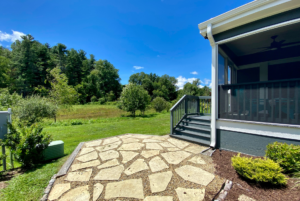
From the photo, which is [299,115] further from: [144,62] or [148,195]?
[144,62]

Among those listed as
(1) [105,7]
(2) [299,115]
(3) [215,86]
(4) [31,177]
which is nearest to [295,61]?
(2) [299,115]

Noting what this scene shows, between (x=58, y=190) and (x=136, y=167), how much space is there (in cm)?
128

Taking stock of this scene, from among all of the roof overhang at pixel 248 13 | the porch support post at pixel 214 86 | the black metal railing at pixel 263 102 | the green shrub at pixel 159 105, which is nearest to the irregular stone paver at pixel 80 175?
the porch support post at pixel 214 86

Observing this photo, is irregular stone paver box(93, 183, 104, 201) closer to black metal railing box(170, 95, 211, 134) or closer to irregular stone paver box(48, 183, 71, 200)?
irregular stone paver box(48, 183, 71, 200)

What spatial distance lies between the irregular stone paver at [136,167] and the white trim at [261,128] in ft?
7.08

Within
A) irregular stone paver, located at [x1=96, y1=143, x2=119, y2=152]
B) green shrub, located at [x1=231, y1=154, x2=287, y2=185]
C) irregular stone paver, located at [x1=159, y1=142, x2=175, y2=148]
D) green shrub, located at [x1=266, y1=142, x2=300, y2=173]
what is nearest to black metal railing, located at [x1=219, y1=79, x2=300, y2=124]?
green shrub, located at [x1=266, y1=142, x2=300, y2=173]

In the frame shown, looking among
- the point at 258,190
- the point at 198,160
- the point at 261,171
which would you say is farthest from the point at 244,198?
the point at 198,160

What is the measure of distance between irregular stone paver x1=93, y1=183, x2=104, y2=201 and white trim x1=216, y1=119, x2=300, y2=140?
2.99 metres

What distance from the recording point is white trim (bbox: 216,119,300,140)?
7.72ft

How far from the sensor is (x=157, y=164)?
2.51 m

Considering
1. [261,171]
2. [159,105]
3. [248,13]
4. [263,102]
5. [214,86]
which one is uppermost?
[248,13]

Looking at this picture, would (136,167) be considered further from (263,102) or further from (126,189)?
(263,102)

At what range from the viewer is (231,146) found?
3.02m

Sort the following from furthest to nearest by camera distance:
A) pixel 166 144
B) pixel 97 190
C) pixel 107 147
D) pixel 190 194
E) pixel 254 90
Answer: pixel 166 144 < pixel 107 147 < pixel 254 90 < pixel 97 190 < pixel 190 194
